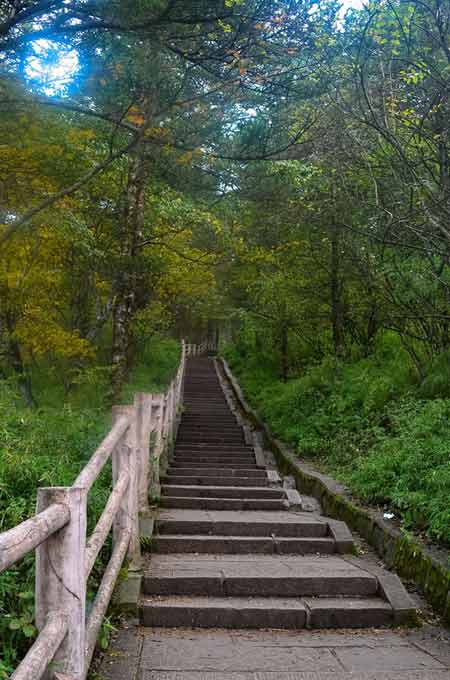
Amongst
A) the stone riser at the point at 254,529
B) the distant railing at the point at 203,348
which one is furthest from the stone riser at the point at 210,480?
the distant railing at the point at 203,348

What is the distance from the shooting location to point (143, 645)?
394 centimetres

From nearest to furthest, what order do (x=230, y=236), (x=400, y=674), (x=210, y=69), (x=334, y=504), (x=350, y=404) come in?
(x=400, y=674)
(x=210, y=69)
(x=334, y=504)
(x=350, y=404)
(x=230, y=236)

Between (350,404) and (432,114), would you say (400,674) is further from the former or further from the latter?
(350,404)

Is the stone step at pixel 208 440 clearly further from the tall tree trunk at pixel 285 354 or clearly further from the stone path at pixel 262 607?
the stone path at pixel 262 607

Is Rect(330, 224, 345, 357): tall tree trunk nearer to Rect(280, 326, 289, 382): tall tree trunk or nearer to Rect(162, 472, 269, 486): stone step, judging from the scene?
Rect(280, 326, 289, 382): tall tree trunk

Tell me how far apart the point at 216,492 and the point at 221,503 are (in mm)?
425

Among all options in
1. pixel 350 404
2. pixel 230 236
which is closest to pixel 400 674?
pixel 350 404

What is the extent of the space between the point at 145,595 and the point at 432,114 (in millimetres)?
6658

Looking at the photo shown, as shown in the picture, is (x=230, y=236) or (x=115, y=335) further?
(x=230, y=236)

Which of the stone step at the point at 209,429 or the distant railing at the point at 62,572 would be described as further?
the stone step at the point at 209,429

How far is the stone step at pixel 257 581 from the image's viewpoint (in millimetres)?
4887

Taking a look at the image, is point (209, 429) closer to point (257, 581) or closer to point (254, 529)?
point (254, 529)

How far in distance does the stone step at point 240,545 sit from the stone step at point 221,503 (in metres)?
1.61

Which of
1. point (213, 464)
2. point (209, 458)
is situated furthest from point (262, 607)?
point (209, 458)
